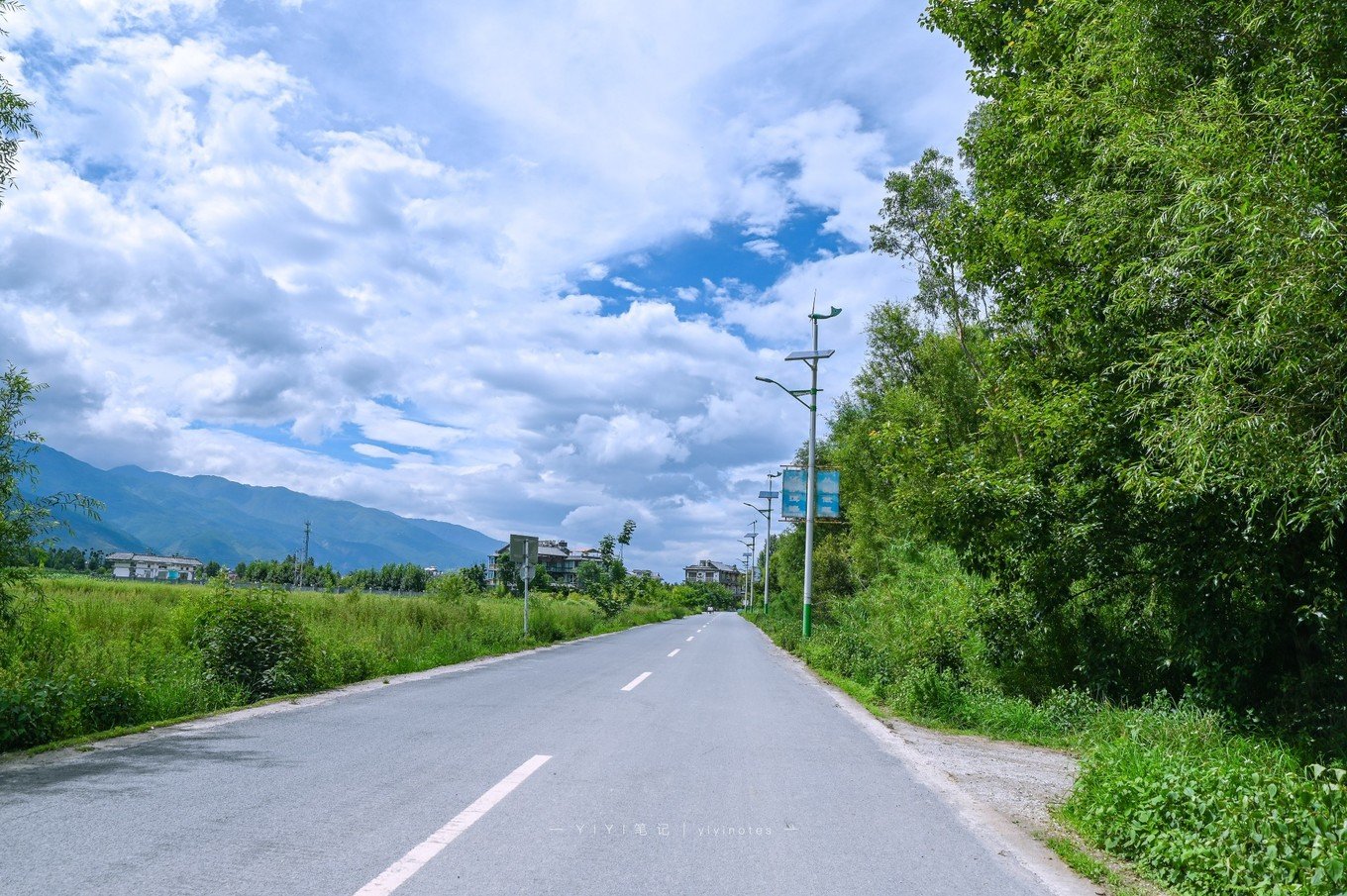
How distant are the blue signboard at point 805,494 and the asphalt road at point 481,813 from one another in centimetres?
1597

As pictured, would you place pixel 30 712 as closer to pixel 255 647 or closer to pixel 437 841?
pixel 255 647

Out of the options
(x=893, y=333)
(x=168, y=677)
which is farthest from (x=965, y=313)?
(x=168, y=677)

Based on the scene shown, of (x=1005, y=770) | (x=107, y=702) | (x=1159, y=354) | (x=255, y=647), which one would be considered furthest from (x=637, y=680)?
(x=1159, y=354)

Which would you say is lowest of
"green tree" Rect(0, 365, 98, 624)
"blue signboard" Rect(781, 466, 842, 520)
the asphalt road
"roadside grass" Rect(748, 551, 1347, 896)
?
the asphalt road

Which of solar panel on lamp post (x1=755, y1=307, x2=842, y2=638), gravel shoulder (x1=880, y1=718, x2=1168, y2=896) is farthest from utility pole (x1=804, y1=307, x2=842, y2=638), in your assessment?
gravel shoulder (x1=880, y1=718, x2=1168, y2=896)

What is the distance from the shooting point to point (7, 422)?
788 centimetres

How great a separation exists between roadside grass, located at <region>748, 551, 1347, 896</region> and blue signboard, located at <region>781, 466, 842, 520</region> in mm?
12834

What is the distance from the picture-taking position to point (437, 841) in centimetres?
473

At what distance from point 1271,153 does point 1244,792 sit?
4.19 meters

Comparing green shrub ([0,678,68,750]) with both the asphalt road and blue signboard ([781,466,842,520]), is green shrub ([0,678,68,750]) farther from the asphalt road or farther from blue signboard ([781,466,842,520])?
blue signboard ([781,466,842,520])

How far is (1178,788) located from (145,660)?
433 inches

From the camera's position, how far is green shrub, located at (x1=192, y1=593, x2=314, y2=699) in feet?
37.5

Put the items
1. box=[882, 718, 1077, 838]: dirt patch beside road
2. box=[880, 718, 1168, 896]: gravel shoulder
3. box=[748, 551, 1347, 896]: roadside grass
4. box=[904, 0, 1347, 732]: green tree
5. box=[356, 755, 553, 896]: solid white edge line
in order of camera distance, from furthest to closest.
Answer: box=[882, 718, 1077, 838]: dirt patch beside road
box=[904, 0, 1347, 732]: green tree
box=[880, 718, 1168, 896]: gravel shoulder
box=[748, 551, 1347, 896]: roadside grass
box=[356, 755, 553, 896]: solid white edge line

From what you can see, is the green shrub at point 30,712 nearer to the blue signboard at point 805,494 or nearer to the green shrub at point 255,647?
the green shrub at point 255,647
